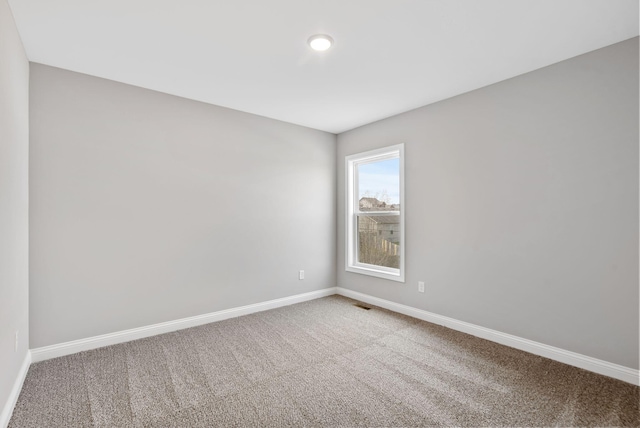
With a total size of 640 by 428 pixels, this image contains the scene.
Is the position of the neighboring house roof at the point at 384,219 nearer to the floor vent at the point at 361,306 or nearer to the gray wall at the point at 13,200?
the floor vent at the point at 361,306

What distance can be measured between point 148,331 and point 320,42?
3065 mm

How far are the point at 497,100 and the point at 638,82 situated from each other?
0.96m

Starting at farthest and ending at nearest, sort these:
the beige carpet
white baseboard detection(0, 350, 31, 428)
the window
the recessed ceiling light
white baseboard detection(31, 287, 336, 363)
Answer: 1. the window
2. white baseboard detection(31, 287, 336, 363)
3. the recessed ceiling light
4. the beige carpet
5. white baseboard detection(0, 350, 31, 428)

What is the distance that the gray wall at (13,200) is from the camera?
182 cm

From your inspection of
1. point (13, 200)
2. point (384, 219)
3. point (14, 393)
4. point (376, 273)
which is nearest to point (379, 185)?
point (384, 219)

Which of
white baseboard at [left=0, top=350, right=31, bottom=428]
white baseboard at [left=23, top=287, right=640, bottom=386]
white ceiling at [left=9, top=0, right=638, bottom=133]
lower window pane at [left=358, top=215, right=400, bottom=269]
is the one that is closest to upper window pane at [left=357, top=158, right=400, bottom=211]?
lower window pane at [left=358, top=215, right=400, bottom=269]

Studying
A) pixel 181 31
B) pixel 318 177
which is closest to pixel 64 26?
pixel 181 31

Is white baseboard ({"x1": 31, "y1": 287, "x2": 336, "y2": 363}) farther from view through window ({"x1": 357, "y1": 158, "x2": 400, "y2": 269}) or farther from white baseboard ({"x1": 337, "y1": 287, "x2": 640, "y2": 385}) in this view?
white baseboard ({"x1": 337, "y1": 287, "x2": 640, "y2": 385})

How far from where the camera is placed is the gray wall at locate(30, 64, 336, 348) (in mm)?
2670

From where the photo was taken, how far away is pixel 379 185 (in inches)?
171

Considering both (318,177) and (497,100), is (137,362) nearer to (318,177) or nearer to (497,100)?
(318,177)

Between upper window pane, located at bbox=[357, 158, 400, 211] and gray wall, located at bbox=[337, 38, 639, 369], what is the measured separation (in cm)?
34

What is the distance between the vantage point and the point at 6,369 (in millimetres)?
1879

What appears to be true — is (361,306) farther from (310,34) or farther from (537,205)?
(310,34)
